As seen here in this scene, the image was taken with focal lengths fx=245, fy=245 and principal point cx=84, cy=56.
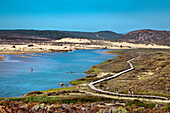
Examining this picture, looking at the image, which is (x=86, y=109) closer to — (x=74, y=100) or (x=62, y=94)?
(x=74, y=100)

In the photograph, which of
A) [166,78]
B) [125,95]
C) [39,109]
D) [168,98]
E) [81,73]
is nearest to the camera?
[39,109]

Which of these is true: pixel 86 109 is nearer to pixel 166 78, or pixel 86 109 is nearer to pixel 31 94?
pixel 31 94

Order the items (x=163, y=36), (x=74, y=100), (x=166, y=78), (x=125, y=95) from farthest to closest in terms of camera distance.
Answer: (x=163, y=36)
(x=166, y=78)
(x=125, y=95)
(x=74, y=100)

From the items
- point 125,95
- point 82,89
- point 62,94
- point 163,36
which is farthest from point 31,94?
point 163,36

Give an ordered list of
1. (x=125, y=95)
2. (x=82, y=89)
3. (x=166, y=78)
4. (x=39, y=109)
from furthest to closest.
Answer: (x=166, y=78), (x=82, y=89), (x=125, y=95), (x=39, y=109)

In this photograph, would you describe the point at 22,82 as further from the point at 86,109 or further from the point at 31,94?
the point at 86,109

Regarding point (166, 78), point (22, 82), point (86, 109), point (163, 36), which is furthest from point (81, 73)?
point (163, 36)

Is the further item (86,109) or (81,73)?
(81,73)

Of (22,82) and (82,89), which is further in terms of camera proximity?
(22,82)

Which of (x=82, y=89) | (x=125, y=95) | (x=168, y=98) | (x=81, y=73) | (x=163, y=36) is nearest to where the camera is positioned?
(x=168, y=98)
